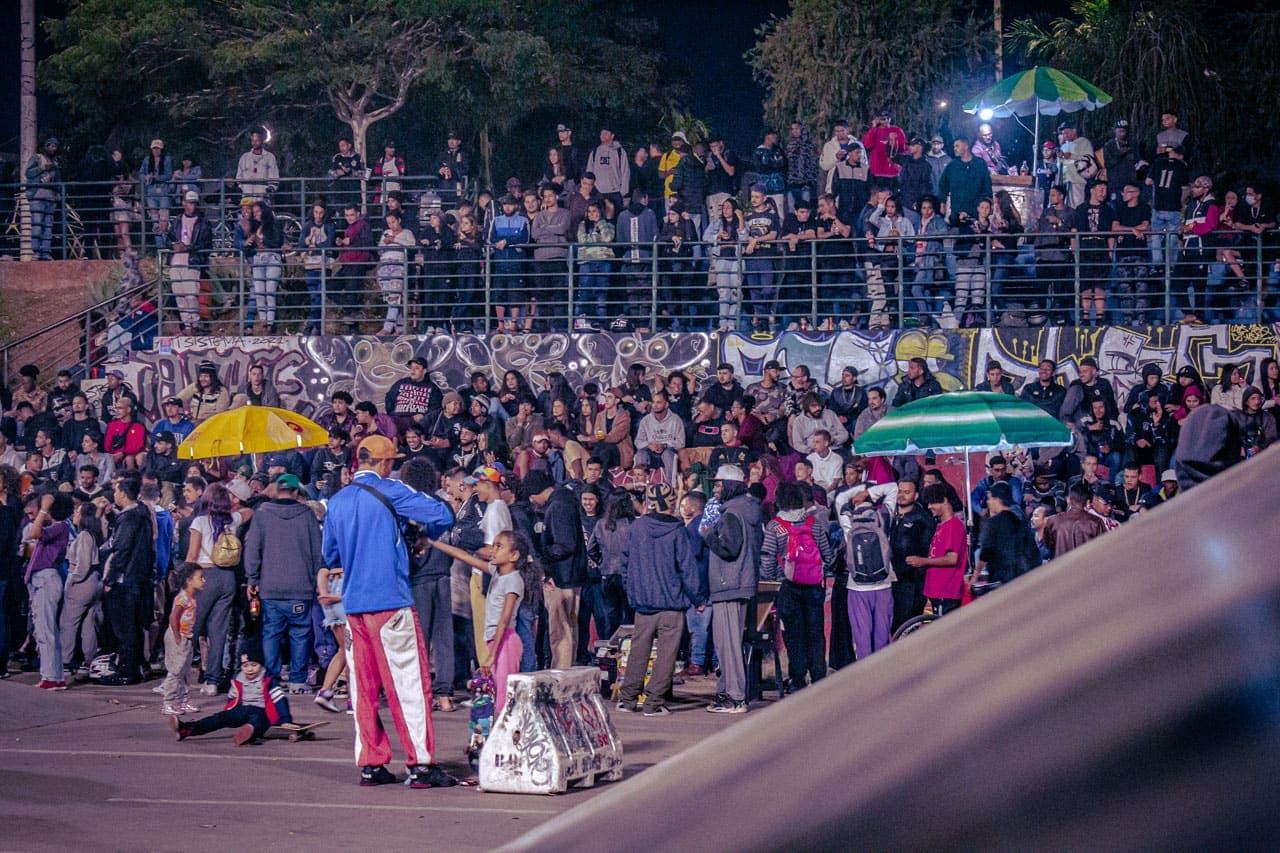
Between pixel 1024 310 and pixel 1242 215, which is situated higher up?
pixel 1242 215

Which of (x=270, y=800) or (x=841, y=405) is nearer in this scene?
(x=270, y=800)

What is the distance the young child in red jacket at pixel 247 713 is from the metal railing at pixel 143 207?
41.2 ft

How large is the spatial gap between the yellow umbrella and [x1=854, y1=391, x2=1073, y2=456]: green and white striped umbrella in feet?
19.3

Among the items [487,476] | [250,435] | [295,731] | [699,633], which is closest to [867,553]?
[699,633]

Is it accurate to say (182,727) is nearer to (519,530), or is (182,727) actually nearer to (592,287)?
(519,530)

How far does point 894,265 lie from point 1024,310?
204 centimetres

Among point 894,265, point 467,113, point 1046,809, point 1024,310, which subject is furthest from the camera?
point 467,113

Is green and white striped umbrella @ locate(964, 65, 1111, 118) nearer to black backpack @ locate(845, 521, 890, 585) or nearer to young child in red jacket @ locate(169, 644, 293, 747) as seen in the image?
black backpack @ locate(845, 521, 890, 585)

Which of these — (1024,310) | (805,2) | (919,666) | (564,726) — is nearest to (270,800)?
(564,726)

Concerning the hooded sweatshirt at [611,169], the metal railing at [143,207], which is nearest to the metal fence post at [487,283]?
the metal railing at [143,207]

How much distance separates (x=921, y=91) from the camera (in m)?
30.2

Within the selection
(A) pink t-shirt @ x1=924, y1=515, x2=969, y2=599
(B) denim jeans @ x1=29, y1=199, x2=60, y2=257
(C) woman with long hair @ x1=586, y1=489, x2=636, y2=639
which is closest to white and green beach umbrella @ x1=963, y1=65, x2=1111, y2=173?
(C) woman with long hair @ x1=586, y1=489, x2=636, y2=639

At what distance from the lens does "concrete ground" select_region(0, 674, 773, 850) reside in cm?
734

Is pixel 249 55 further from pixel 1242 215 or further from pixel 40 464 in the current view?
pixel 1242 215
